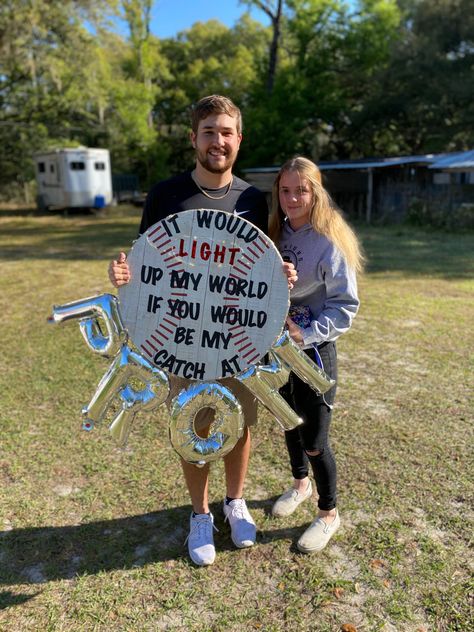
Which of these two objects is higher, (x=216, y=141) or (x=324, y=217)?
(x=216, y=141)

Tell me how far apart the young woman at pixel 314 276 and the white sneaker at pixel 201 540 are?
1.42 feet

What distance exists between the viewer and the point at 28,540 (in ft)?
7.67

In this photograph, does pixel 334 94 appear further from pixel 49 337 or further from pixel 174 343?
pixel 174 343

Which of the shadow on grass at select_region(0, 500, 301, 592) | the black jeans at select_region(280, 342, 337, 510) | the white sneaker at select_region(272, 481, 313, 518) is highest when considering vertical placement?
the black jeans at select_region(280, 342, 337, 510)

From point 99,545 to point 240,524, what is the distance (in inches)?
25.5

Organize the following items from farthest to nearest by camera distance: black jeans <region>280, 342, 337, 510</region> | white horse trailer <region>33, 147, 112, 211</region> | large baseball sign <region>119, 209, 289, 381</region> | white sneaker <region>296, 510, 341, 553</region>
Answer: white horse trailer <region>33, 147, 112, 211</region>
white sneaker <region>296, 510, 341, 553</region>
black jeans <region>280, 342, 337, 510</region>
large baseball sign <region>119, 209, 289, 381</region>

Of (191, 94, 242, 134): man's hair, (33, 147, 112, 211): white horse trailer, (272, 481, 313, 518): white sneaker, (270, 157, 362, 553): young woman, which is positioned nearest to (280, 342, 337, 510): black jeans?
(270, 157, 362, 553): young woman

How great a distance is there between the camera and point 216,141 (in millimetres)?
1863

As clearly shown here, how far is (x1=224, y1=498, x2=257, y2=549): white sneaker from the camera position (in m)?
2.27

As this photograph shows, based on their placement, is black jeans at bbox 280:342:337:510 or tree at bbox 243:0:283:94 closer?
black jeans at bbox 280:342:337:510

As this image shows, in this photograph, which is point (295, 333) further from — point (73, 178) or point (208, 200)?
point (73, 178)

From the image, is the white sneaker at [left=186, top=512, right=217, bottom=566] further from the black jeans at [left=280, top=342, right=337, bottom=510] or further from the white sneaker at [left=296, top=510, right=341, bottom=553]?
the black jeans at [left=280, top=342, right=337, bottom=510]

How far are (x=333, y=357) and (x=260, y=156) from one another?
2208cm

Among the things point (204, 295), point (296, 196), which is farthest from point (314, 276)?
point (204, 295)
